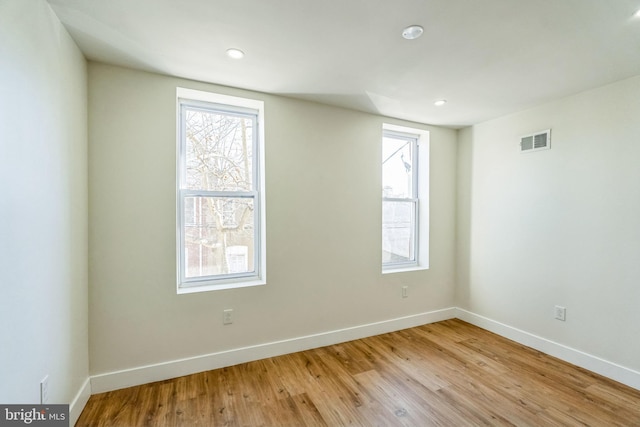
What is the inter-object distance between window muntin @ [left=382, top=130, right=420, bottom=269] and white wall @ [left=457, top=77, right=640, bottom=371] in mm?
696

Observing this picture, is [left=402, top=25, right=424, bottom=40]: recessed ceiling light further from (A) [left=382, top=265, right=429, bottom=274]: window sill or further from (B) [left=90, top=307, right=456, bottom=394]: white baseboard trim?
(B) [left=90, top=307, right=456, bottom=394]: white baseboard trim

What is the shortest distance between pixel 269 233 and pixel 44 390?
66.3 inches

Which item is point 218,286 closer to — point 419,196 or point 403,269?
point 403,269

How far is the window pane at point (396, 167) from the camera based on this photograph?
3.44 metres

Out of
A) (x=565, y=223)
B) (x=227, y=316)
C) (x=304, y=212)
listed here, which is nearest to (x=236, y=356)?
(x=227, y=316)

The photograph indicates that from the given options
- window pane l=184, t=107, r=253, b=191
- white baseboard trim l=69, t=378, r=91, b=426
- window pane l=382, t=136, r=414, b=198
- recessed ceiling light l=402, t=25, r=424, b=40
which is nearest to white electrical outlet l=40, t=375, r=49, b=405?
white baseboard trim l=69, t=378, r=91, b=426

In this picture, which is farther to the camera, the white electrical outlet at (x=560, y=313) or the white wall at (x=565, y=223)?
the white electrical outlet at (x=560, y=313)

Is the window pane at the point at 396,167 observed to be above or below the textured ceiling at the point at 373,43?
below

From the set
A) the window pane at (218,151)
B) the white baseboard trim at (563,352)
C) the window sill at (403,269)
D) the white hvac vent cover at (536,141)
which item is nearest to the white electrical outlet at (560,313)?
the white baseboard trim at (563,352)

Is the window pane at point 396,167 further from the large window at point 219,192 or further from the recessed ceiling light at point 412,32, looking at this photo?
the recessed ceiling light at point 412,32

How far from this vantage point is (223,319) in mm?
2428

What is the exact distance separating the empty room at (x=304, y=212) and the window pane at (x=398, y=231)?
0.22 ft

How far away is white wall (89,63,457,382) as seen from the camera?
208cm

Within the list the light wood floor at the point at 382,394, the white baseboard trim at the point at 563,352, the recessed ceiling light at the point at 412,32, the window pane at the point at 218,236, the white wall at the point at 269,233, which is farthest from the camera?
the window pane at the point at 218,236
